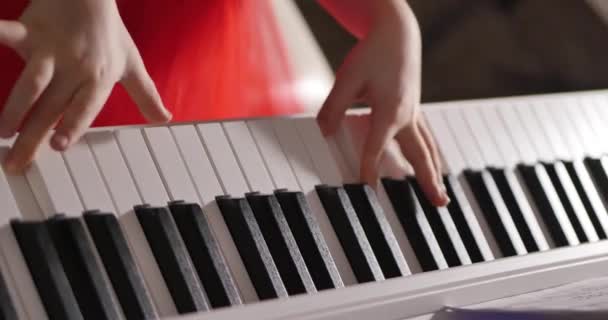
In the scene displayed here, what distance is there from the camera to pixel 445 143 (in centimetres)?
112

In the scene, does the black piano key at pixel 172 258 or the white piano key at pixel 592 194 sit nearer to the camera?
the black piano key at pixel 172 258

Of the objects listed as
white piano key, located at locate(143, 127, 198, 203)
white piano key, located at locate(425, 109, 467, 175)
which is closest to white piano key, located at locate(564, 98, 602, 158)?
white piano key, located at locate(425, 109, 467, 175)

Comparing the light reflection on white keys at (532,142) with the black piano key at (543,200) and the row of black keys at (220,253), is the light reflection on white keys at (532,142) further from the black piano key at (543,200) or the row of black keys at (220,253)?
the row of black keys at (220,253)

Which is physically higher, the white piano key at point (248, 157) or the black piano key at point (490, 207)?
the white piano key at point (248, 157)

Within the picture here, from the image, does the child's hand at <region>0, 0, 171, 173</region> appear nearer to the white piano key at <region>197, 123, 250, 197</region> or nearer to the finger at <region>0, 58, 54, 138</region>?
the finger at <region>0, 58, 54, 138</region>

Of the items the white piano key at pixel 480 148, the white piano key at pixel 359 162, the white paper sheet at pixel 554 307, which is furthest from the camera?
the white piano key at pixel 480 148

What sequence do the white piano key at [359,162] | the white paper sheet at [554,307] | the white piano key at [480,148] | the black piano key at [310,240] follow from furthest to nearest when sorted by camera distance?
the white piano key at [480,148]
the white piano key at [359,162]
the black piano key at [310,240]
the white paper sheet at [554,307]

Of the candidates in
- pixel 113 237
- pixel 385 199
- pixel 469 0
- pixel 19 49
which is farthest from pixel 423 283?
pixel 469 0

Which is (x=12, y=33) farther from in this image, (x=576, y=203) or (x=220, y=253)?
(x=576, y=203)

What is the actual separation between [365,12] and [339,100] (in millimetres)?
207

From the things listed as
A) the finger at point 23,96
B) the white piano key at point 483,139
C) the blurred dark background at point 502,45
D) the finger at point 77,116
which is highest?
the finger at point 23,96

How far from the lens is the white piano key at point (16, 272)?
67 cm

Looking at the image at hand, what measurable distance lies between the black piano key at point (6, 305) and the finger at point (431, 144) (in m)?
0.55

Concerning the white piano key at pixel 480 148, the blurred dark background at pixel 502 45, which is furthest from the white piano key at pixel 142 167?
the blurred dark background at pixel 502 45
